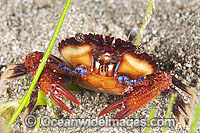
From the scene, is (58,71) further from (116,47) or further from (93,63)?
(116,47)

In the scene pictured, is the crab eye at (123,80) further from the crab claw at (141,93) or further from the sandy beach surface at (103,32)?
the sandy beach surface at (103,32)

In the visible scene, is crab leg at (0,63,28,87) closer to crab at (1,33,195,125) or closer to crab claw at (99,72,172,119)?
crab at (1,33,195,125)

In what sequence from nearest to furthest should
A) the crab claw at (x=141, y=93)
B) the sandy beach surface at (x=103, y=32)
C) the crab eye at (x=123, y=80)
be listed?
the crab claw at (x=141, y=93) → the crab eye at (x=123, y=80) → the sandy beach surface at (x=103, y=32)

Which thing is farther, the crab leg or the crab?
the crab leg


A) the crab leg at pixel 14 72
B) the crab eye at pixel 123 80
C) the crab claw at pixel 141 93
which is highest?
the crab leg at pixel 14 72

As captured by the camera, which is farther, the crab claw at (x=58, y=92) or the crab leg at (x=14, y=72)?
the crab leg at (x=14, y=72)

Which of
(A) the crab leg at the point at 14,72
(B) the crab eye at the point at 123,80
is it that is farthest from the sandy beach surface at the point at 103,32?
(B) the crab eye at the point at 123,80

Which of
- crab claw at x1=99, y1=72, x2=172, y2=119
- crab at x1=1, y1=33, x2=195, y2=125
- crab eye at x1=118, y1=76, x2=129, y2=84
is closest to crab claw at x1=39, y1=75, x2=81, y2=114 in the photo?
crab at x1=1, y1=33, x2=195, y2=125
